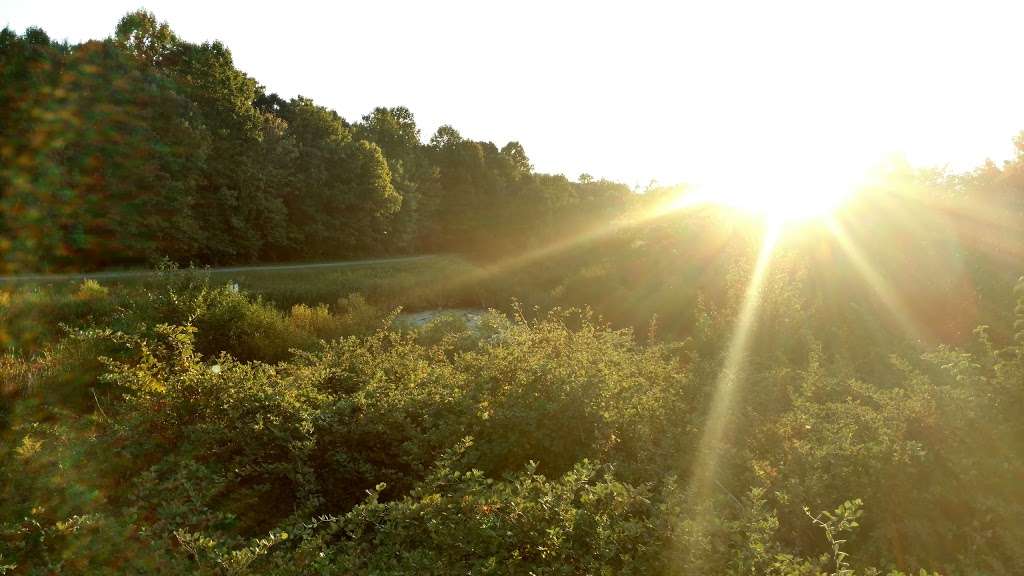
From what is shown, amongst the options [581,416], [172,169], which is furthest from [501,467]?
[172,169]

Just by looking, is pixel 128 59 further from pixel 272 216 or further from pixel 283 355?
pixel 283 355

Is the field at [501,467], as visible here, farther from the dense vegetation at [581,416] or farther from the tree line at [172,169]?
the tree line at [172,169]

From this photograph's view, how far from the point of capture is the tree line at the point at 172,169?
1969cm

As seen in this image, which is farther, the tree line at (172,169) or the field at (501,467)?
the tree line at (172,169)

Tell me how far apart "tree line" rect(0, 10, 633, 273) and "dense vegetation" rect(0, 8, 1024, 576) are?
830 centimetres

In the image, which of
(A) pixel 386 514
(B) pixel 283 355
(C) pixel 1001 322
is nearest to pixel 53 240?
(B) pixel 283 355

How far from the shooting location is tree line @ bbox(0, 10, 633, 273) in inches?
775

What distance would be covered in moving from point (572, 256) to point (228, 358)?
644 inches

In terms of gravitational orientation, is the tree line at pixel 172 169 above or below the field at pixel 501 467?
above

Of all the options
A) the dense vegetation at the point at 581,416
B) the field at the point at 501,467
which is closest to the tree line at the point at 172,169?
the dense vegetation at the point at 581,416

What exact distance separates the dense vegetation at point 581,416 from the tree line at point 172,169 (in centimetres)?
830

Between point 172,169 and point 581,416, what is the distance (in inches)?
938

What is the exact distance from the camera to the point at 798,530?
397 centimetres

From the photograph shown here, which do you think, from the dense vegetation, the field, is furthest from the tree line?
the field
